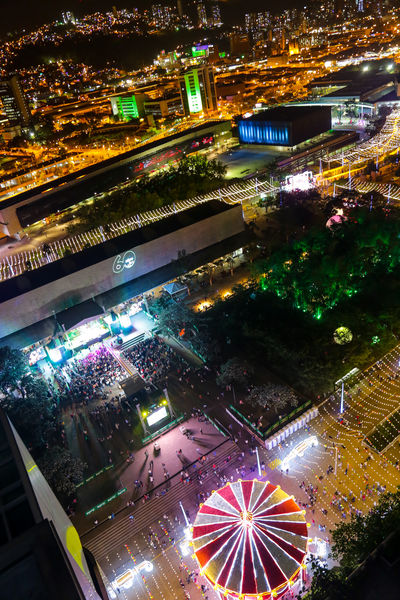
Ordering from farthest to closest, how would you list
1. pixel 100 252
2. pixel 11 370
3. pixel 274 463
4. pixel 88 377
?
pixel 100 252, pixel 88 377, pixel 11 370, pixel 274 463

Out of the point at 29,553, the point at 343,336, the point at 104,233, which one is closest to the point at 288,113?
the point at 104,233

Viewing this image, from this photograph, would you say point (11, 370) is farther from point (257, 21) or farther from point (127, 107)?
point (257, 21)

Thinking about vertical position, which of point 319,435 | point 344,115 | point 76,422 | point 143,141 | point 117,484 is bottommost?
point 319,435

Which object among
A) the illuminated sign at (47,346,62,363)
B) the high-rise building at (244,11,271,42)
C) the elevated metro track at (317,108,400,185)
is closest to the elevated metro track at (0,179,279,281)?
the elevated metro track at (317,108,400,185)

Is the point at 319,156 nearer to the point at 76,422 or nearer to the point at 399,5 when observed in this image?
the point at 76,422

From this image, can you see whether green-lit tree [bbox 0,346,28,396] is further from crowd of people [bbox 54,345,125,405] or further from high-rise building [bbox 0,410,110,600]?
high-rise building [bbox 0,410,110,600]

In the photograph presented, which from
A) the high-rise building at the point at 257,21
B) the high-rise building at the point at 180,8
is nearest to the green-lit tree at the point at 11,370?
the high-rise building at the point at 257,21

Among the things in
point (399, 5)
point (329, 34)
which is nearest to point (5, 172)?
point (329, 34)

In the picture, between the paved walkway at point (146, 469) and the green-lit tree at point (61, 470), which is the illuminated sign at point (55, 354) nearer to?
the green-lit tree at point (61, 470)
